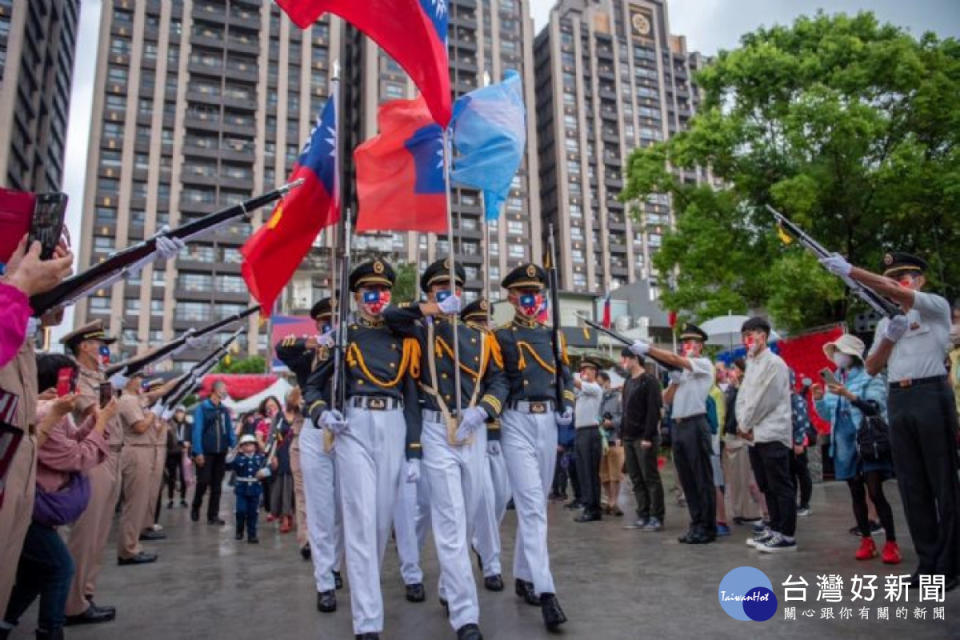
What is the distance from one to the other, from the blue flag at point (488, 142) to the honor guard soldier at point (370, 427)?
7.18 feet

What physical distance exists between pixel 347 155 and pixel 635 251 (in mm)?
37415

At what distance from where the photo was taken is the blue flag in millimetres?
7023

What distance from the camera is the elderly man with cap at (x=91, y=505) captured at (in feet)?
16.8

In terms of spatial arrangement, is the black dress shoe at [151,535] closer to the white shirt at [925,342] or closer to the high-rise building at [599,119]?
the white shirt at [925,342]

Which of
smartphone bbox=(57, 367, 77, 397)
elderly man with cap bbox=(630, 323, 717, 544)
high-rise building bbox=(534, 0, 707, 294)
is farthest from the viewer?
high-rise building bbox=(534, 0, 707, 294)

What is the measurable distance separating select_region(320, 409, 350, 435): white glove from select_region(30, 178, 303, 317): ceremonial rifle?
153 centimetres

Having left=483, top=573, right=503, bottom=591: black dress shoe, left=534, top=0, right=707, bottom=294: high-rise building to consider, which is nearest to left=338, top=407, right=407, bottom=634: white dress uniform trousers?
left=483, top=573, right=503, bottom=591: black dress shoe

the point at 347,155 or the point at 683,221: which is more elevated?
the point at 347,155

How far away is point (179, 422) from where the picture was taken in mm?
16234

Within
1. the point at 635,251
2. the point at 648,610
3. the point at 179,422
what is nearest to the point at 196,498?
the point at 179,422

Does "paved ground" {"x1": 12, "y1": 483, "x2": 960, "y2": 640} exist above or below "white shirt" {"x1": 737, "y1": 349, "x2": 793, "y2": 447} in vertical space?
below

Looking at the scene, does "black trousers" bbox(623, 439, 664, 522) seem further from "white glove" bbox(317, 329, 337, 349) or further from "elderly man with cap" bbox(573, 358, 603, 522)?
"white glove" bbox(317, 329, 337, 349)

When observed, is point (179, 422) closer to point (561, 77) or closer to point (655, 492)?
point (655, 492)

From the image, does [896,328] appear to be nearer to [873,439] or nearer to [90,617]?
[873,439]
